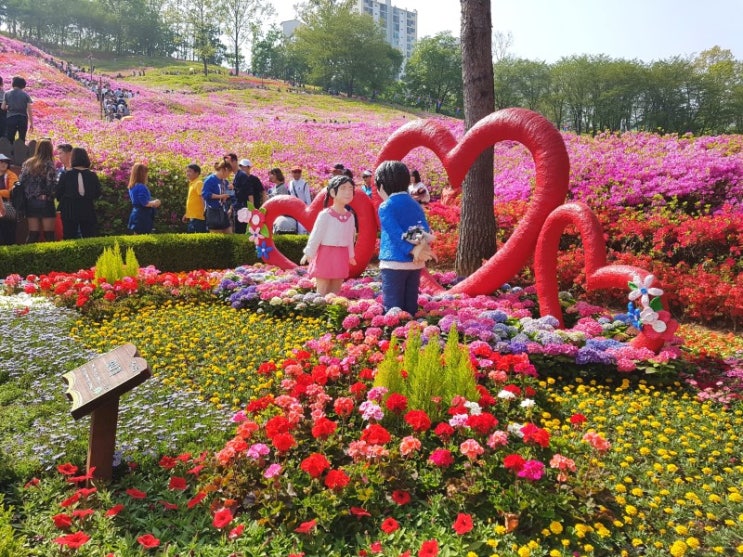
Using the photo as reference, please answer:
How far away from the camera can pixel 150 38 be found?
7006 cm

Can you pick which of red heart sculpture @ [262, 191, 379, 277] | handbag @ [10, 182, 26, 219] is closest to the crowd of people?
handbag @ [10, 182, 26, 219]

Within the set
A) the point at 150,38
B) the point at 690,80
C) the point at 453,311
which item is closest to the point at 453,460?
the point at 453,311

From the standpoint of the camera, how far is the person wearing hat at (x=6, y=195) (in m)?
8.19

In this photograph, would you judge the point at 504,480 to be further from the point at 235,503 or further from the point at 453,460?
the point at 235,503

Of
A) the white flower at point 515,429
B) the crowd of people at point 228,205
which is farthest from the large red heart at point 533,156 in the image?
the white flower at point 515,429

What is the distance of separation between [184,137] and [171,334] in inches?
582

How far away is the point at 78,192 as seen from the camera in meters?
7.79

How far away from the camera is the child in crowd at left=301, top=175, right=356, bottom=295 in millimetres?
5895

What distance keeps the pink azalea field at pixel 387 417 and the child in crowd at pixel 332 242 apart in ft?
0.92

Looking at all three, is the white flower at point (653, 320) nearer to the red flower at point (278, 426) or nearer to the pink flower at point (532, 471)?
the pink flower at point (532, 471)

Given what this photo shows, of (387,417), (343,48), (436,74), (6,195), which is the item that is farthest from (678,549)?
(436,74)

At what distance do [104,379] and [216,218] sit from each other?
6562mm

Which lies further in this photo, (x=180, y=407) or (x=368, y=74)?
(x=368, y=74)

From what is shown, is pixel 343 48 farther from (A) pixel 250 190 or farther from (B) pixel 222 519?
(B) pixel 222 519
